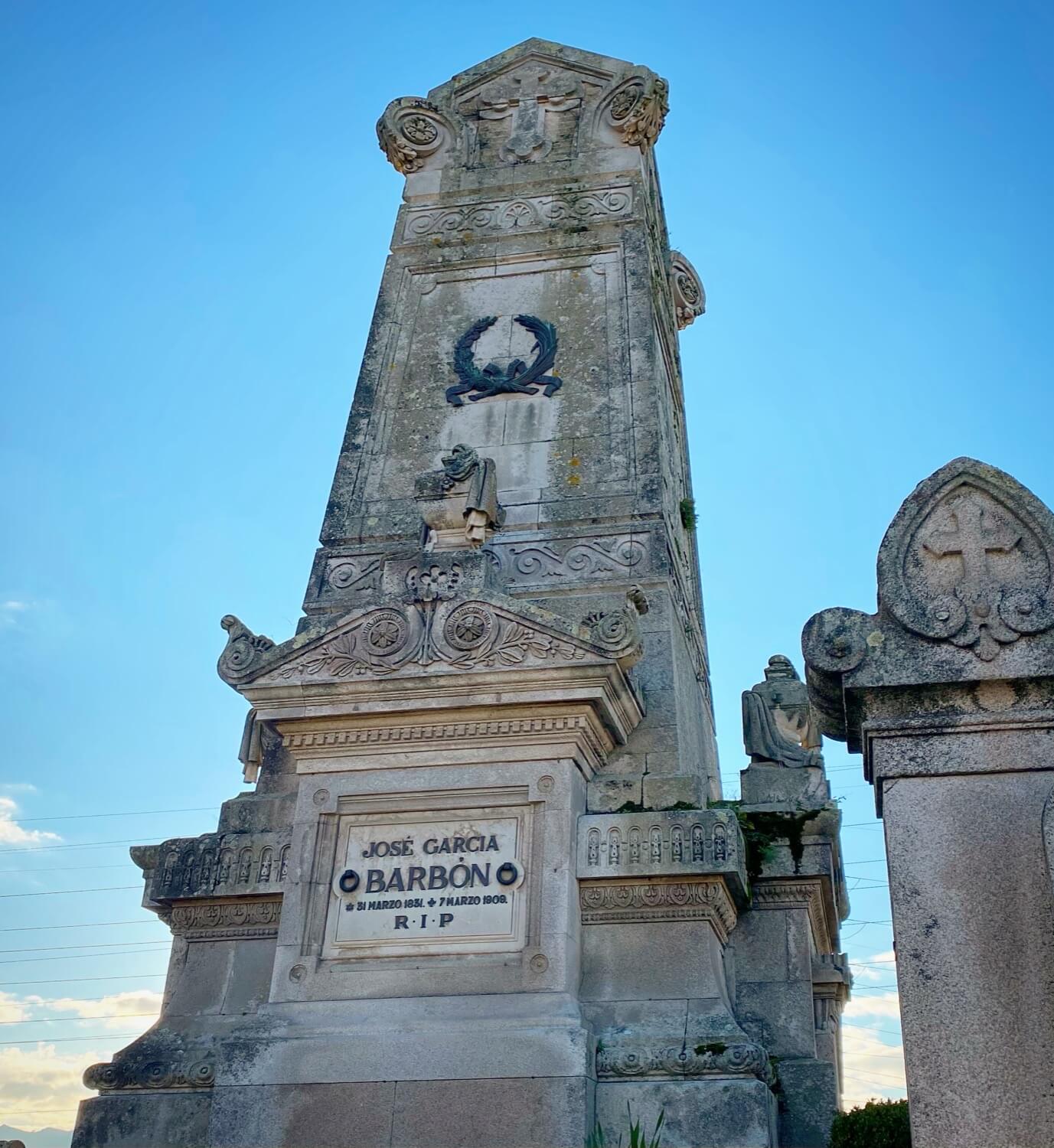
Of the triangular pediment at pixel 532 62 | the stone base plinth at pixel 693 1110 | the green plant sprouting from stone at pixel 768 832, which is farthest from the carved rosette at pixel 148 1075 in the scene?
the triangular pediment at pixel 532 62

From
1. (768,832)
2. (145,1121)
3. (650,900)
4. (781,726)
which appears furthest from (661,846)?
(145,1121)

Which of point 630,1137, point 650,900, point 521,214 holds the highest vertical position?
point 521,214

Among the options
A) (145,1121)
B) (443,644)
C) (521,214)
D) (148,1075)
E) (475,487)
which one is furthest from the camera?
(521,214)

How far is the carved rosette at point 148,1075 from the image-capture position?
8562 mm

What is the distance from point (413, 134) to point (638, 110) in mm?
2470

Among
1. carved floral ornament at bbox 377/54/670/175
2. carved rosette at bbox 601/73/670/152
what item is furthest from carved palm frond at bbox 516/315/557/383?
carved rosette at bbox 601/73/670/152

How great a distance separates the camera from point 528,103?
1375 centimetres

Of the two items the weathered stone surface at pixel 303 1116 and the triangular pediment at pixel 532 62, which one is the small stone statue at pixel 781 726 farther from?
the triangular pediment at pixel 532 62

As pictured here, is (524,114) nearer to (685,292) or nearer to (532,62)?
(532,62)

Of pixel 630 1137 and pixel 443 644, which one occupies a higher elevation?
pixel 443 644

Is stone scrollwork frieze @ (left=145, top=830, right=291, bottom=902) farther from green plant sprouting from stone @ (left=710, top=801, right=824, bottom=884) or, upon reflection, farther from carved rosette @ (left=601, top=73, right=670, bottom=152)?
carved rosette @ (left=601, top=73, right=670, bottom=152)

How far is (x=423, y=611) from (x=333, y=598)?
182cm

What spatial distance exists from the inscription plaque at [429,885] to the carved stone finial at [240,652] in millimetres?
1446

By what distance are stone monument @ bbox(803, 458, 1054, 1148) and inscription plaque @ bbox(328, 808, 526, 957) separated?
11.6ft
